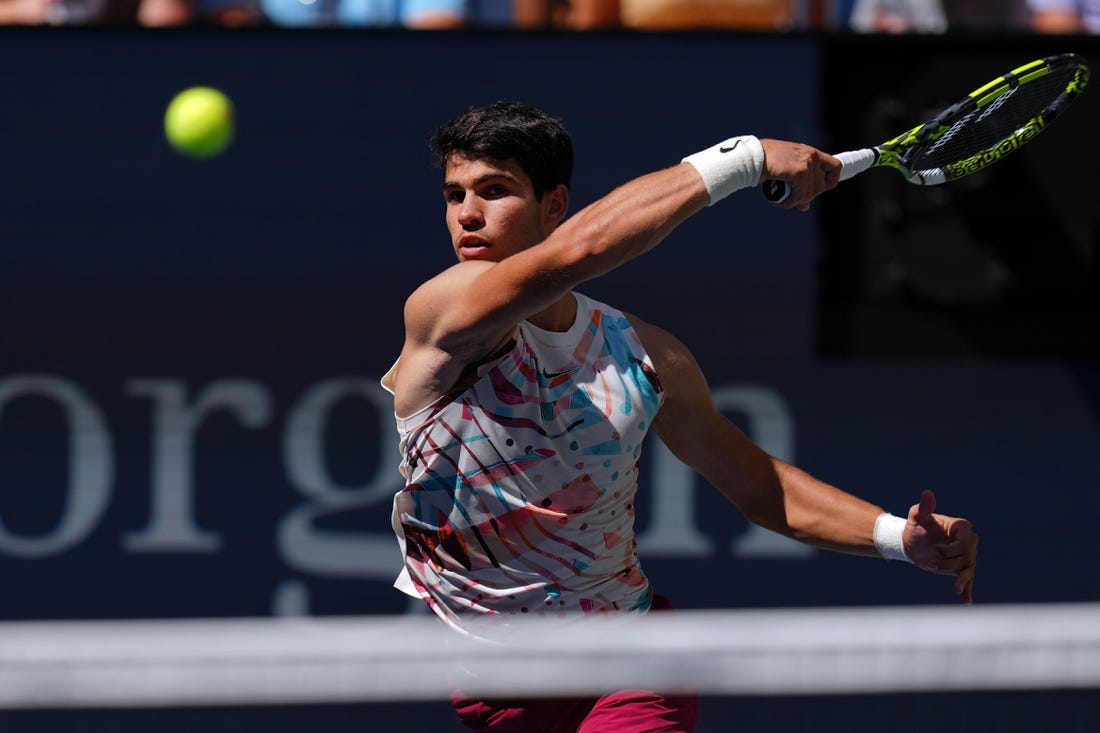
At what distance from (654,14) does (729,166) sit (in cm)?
273

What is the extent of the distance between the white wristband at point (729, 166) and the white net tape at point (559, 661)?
0.71 m

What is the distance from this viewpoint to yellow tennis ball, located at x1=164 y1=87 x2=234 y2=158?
5137 mm

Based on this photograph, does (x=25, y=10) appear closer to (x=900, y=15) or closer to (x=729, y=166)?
(x=900, y=15)

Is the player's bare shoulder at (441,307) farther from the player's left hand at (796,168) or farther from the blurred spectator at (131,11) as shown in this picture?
the blurred spectator at (131,11)

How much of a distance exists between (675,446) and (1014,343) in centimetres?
247

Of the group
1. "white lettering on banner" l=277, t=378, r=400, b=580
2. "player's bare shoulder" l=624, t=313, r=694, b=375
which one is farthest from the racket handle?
"white lettering on banner" l=277, t=378, r=400, b=580

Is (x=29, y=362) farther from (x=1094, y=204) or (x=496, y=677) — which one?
(x=1094, y=204)

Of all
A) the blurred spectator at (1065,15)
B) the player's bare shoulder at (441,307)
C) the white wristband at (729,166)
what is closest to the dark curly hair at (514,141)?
the player's bare shoulder at (441,307)

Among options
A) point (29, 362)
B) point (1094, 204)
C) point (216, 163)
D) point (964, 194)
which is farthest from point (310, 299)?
point (1094, 204)

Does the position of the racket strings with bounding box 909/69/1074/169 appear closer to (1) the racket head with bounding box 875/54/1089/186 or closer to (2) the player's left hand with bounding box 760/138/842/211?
(1) the racket head with bounding box 875/54/1089/186

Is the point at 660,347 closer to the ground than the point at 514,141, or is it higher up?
closer to the ground

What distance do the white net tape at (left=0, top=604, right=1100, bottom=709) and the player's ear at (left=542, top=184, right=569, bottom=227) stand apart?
85 centimetres

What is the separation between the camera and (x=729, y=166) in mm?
2787

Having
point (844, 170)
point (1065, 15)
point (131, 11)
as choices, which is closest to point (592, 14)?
point (131, 11)
